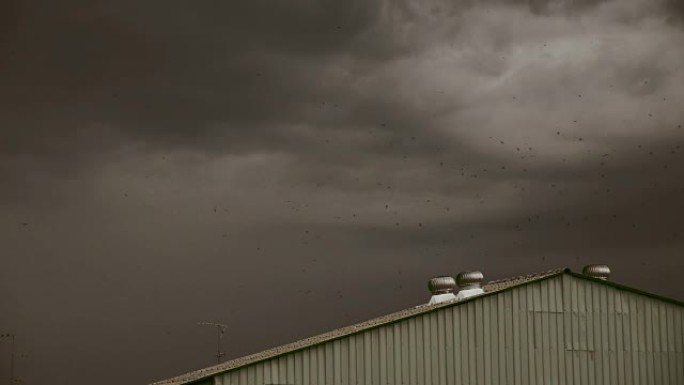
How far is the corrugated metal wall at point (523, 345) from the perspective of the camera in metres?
28.6

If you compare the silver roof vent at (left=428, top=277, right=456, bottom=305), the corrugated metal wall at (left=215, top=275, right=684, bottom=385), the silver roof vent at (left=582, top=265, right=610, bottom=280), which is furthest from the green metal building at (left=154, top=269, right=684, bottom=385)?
the silver roof vent at (left=428, top=277, right=456, bottom=305)

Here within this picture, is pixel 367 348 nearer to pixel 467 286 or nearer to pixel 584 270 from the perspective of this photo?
pixel 467 286

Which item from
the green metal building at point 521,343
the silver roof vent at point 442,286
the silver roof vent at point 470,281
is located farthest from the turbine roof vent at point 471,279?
the green metal building at point 521,343

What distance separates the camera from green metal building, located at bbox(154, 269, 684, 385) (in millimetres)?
28641

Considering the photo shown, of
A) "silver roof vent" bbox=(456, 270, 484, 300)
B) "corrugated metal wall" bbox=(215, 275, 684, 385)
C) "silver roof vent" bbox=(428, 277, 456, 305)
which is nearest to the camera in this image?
"corrugated metal wall" bbox=(215, 275, 684, 385)

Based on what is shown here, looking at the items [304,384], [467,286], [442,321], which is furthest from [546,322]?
[467,286]

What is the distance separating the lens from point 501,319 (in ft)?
97.5

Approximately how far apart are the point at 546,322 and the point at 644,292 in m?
3.39

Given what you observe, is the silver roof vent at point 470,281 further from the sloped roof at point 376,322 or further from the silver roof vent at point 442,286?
the silver roof vent at point 442,286

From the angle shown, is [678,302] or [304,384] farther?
[678,302]

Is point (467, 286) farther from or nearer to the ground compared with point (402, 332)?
farther from the ground

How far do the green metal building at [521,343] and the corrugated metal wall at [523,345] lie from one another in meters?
0.03

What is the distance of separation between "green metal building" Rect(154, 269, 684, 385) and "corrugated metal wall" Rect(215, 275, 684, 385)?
31mm

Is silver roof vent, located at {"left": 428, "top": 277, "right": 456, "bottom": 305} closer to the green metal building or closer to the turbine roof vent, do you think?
the turbine roof vent
